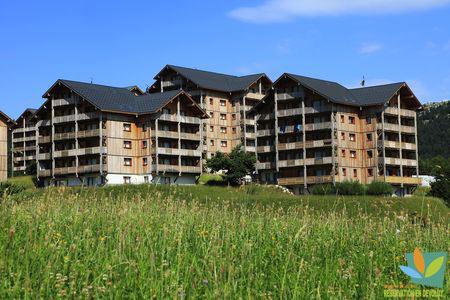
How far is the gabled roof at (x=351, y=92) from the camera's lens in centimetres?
7994

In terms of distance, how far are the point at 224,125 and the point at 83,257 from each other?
87.5 metres

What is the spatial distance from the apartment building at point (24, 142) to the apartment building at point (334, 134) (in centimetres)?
5673

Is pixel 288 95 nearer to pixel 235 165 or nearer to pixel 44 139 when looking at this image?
pixel 235 165

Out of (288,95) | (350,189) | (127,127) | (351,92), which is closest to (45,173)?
(127,127)

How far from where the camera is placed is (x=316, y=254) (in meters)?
11.6

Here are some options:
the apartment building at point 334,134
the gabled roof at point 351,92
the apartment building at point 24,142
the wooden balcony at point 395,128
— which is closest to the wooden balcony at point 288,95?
the apartment building at point 334,134

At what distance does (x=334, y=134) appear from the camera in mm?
79125

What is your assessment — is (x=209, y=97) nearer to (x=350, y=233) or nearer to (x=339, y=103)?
(x=339, y=103)

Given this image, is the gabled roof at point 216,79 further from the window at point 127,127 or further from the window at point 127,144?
the window at point 127,144

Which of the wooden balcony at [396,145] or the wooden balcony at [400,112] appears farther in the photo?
the wooden balcony at [400,112]

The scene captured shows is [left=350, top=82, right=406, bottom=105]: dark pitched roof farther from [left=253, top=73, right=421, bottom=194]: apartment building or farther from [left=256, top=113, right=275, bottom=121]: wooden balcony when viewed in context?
[left=256, top=113, right=275, bottom=121]: wooden balcony

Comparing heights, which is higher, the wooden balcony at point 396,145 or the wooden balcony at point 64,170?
the wooden balcony at point 396,145

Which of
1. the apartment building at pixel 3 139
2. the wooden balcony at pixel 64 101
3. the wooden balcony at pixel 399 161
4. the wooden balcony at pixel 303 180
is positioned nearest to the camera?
the apartment building at pixel 3 139

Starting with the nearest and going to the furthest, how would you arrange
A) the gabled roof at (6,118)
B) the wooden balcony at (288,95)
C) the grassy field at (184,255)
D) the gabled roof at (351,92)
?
the grassy field at (184,255) < the gabled roof at (6,118) < the gabled roof at (351,92) < the wooden balcony at (288,95)
